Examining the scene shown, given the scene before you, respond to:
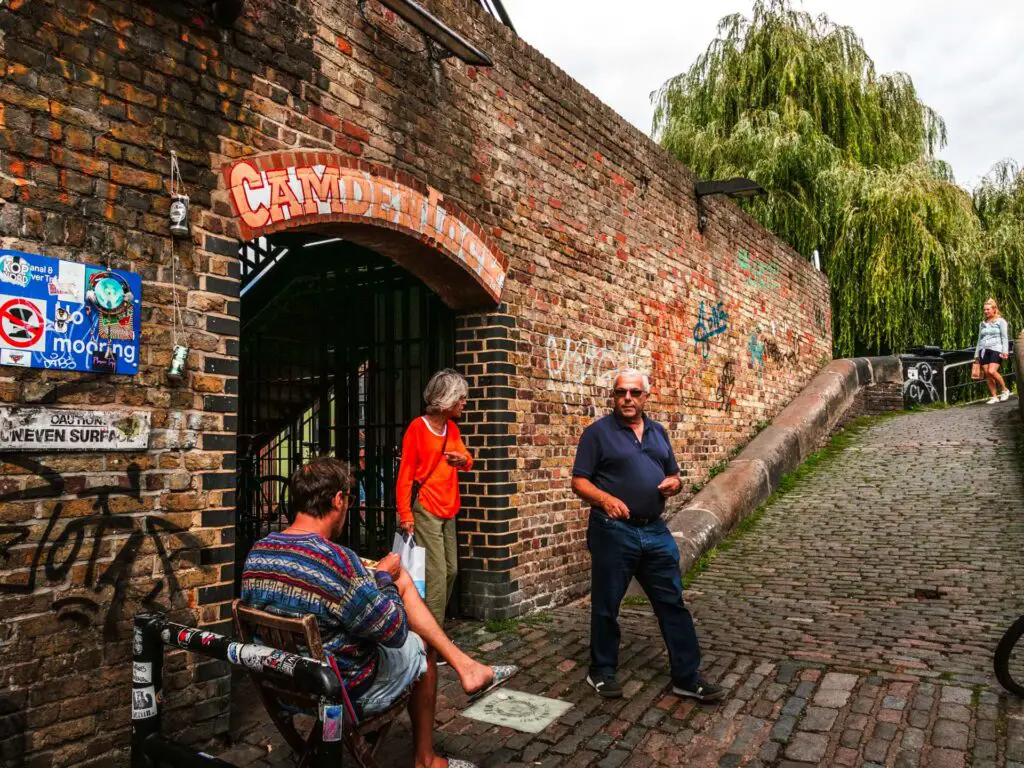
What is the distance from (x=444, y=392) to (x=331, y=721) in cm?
273

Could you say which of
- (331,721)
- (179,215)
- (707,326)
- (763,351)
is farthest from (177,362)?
(763,351)

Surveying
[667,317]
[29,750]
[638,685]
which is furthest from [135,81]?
[667,317]

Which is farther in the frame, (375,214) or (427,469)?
(427,469)

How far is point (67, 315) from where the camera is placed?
3170mm

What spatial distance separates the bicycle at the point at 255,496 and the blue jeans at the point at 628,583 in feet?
14.8

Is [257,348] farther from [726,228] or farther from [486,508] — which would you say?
[726,228]

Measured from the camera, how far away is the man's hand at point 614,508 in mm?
4035

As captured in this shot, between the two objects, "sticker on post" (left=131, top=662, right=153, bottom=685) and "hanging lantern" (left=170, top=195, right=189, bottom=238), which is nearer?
"sticker on post" (left=131, top=662, right=153, bottom=685)

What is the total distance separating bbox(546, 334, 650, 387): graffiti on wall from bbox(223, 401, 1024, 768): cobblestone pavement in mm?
1948

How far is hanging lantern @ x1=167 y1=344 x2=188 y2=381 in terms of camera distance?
11.5 ft

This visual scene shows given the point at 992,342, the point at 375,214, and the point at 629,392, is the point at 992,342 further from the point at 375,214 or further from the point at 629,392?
the point at 375,214

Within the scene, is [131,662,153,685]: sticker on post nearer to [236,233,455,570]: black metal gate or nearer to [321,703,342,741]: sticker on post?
[321,703,342,741]: sticker on post

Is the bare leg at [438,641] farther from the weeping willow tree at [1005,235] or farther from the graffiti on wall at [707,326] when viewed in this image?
the weeping willow tree at [1005,235]

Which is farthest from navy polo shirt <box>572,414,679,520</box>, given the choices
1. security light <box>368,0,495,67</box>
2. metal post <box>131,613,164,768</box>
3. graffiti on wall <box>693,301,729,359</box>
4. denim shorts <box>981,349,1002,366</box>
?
denim shorts <box>981,349,1002,366</box>
